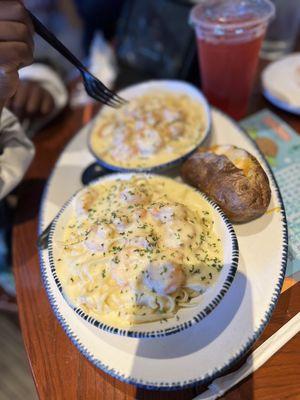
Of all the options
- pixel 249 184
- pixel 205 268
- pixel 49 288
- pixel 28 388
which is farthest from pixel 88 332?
pixel 28 388

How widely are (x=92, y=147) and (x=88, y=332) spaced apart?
0.77m

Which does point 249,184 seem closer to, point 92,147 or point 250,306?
point 250,306

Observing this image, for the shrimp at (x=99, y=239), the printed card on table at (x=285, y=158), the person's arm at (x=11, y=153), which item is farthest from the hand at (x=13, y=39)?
the printed card on table at (x=285, y=158)

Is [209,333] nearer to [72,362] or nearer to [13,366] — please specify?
[72,362]

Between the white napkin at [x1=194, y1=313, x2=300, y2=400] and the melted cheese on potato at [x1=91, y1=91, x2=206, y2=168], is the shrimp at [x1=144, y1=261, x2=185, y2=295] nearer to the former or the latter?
the white napkin at [x1=194, y1=313, x2=300, y2=400]

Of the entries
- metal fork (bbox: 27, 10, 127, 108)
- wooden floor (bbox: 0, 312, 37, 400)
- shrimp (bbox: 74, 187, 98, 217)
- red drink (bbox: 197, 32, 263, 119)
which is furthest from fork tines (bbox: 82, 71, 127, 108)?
wooden floor (bbox: 0, 312, 37, 400)

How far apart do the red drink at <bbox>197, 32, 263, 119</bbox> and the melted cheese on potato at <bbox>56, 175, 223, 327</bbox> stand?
0.67 m

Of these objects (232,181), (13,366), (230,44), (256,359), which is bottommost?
(13,366)

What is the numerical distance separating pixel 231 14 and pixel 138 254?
3.72ft

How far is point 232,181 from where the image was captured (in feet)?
3.85

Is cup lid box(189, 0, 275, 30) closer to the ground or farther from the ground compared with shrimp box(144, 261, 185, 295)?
farther from the ground

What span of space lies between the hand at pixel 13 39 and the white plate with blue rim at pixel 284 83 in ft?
3.54

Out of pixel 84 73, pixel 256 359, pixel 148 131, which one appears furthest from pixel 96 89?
pixel 256 359

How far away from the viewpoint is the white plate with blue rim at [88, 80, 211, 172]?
4.53 feet
